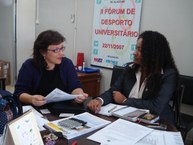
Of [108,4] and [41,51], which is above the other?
[108,4]

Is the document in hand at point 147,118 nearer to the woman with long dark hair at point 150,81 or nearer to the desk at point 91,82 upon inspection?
the woman with long dark hair at point 150,81

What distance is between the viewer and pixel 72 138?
118 centimetres

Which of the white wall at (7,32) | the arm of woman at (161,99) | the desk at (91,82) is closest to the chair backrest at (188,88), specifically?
the arm of woman at (161,99)

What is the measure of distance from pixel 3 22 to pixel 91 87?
96.5 inches

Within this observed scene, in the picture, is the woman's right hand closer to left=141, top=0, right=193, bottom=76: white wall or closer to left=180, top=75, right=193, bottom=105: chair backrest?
left=180, top=75, right=193, bottom=105: chair backrest

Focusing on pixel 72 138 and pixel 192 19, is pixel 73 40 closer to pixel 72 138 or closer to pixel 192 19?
pixel 192 19

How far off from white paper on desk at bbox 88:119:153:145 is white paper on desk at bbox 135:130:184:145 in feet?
0.09

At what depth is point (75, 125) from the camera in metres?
1.29

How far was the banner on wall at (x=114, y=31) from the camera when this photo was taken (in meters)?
3.05

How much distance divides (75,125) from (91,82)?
6.98 ft

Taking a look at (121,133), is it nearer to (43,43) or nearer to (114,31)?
(43,43)

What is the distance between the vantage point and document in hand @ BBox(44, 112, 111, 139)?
1198 mm

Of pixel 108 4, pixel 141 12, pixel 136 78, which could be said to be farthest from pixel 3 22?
pixel 136 78

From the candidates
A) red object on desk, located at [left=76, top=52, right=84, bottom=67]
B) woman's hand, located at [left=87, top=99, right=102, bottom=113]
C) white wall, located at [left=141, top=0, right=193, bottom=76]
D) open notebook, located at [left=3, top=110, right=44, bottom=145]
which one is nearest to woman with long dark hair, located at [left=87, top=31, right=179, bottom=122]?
woman's hand, located at [left=87, top=99, right=102, bottom=113]
